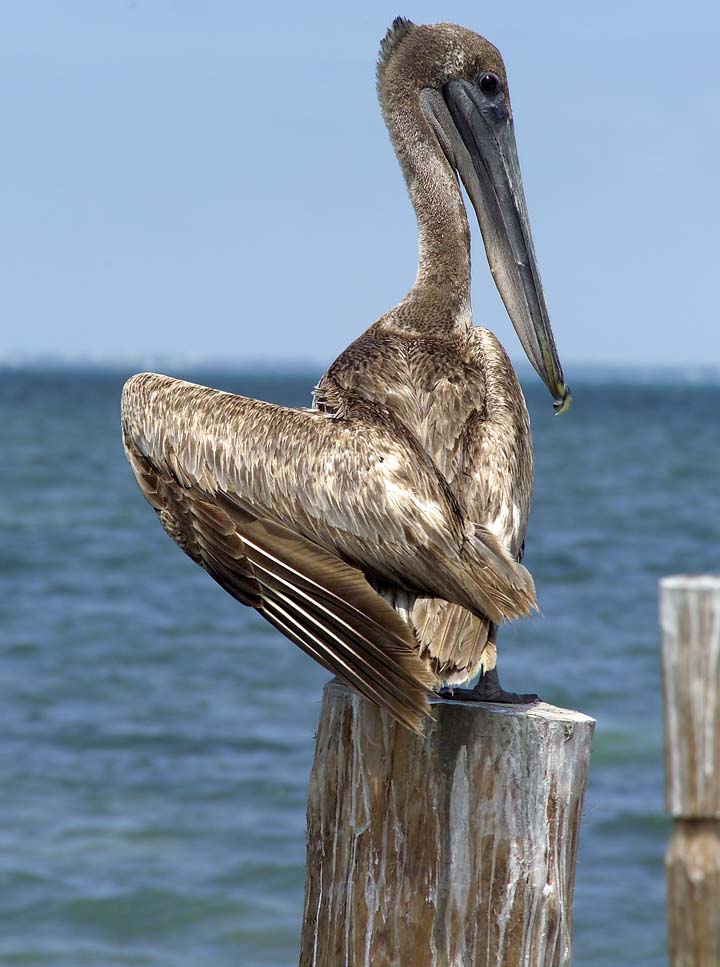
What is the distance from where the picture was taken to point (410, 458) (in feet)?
12.3

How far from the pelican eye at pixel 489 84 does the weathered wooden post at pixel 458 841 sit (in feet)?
8.06

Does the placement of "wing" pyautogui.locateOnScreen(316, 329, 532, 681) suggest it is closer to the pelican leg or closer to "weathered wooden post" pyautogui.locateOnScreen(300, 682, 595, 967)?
the pelican leg

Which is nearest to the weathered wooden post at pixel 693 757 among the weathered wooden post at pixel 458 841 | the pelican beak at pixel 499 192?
the weathered wooden post at pixel 458 841

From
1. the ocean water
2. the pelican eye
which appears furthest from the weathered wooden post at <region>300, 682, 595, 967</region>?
the pelican eye

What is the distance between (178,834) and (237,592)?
18.1 feet

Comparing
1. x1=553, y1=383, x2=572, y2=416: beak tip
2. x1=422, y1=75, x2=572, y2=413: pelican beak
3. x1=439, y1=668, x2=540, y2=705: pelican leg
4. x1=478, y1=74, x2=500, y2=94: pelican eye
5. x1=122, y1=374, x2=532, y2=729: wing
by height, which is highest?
x1=478, y1=74, x2=500, y2=94: pelican eye

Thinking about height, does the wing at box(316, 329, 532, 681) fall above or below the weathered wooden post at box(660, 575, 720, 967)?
above

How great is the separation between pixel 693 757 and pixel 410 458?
1.38 m

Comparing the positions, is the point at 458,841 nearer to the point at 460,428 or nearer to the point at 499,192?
the point at 460,428

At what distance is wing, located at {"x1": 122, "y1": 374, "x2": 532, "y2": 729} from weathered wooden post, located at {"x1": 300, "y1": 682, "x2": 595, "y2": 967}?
0.16 m

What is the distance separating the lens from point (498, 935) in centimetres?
311

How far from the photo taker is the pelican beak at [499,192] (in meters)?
4.46

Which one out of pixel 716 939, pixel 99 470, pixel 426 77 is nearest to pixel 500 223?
pixel 426 77

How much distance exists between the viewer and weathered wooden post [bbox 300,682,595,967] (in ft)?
10.2
